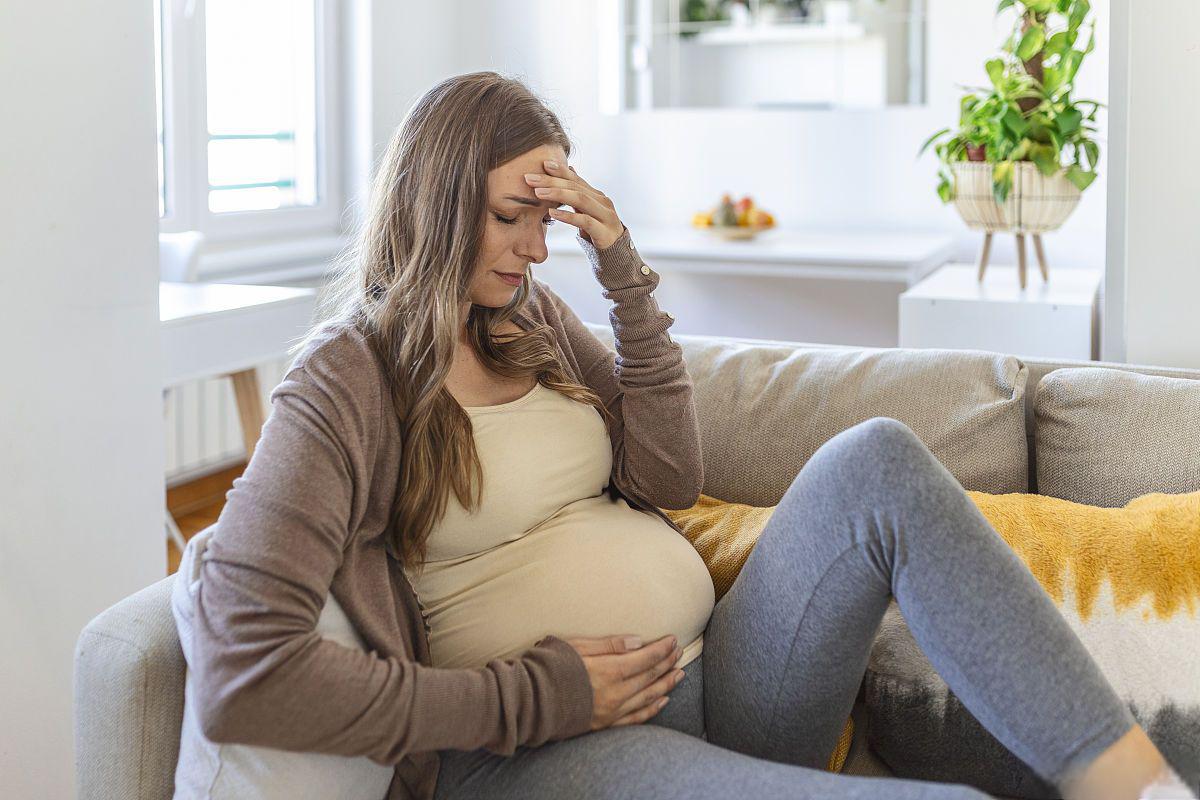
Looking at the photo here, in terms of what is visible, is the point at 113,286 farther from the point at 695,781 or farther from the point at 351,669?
the point at 695,781

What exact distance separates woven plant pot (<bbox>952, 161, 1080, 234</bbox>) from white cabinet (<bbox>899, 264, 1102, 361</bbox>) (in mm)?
145

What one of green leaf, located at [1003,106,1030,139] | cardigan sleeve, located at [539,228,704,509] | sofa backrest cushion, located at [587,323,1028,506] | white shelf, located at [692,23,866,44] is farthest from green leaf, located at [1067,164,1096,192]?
white shelf, located at [692,23,866,44]

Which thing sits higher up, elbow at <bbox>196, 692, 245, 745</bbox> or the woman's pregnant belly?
the woman's pregnant belly

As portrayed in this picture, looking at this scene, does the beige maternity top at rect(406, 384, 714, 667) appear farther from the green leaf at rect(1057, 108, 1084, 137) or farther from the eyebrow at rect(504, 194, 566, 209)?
the green leaf at rect(1057, 108, 1084, 137)

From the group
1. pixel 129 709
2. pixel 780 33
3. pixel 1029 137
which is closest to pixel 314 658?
pixel 129 709

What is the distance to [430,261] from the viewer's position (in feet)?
4.27

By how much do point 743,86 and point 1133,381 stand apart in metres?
2.60

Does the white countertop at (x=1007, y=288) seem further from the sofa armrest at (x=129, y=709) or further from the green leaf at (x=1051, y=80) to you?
the sofa armrest at (x=129, y=709)

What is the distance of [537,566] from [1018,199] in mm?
1564

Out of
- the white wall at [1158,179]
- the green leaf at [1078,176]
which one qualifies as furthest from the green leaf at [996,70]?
the white wall at [1158,179]

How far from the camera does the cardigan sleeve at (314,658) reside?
41.3 inches

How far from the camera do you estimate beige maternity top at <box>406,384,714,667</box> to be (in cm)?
126

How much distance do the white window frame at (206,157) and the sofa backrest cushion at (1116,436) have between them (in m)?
2.45

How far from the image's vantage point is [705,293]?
398 centimetres
